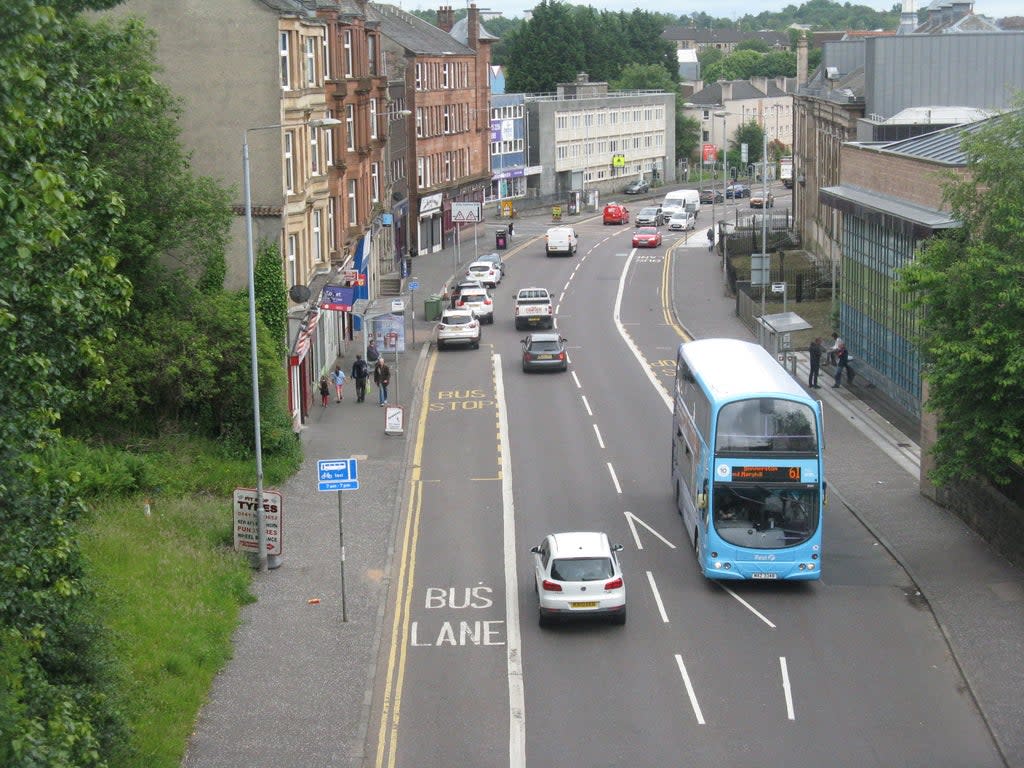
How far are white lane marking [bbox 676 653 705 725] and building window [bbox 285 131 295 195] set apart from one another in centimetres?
2056

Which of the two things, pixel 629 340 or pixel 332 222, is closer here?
pixel 332 222

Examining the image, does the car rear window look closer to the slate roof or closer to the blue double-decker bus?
the blue double-decker bus

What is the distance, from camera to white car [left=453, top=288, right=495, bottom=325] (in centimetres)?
6188

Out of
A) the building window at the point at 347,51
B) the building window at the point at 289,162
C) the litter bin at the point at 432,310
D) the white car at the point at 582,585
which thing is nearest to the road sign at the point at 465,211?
the litter bin at the point at 432,310

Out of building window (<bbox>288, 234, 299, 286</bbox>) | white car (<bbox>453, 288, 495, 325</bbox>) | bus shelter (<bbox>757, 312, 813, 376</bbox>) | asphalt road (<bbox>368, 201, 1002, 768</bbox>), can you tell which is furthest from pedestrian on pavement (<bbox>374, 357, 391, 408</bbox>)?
white car (<bbox>453, 288, 495, 325</bbox>)

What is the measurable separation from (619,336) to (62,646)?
42.8 meters

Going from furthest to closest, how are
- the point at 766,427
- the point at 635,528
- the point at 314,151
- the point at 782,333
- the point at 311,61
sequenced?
the point at 782,333, the point at 314,151, the point at 311,61, the point at 635,528, the point at 766,427

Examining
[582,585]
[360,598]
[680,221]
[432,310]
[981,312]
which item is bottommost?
[360,598]

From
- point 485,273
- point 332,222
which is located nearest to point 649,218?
point 485,273

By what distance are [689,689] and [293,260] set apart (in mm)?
22003

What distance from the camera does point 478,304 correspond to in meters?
62.1

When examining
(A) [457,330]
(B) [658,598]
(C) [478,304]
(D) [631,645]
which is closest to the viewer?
(D) [631,645]

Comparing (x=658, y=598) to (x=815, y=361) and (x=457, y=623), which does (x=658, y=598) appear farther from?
(x=815, y=361)

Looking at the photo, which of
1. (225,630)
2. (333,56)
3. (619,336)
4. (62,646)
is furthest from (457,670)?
(619,336)
